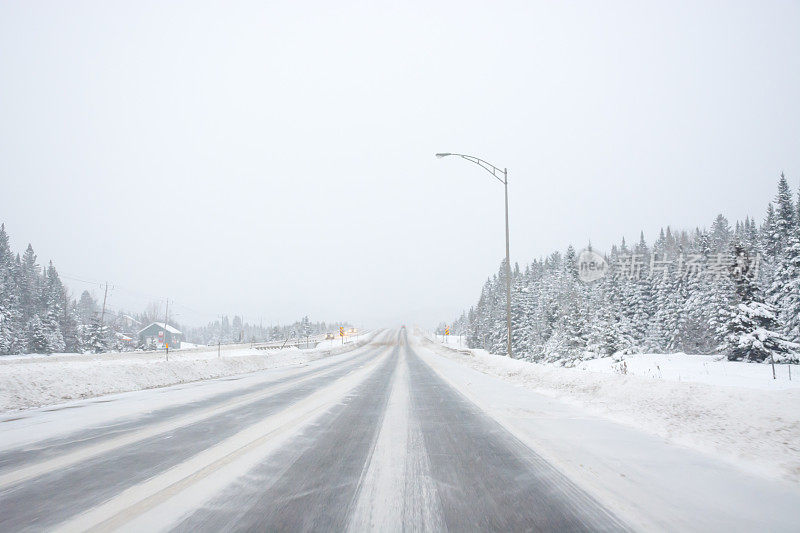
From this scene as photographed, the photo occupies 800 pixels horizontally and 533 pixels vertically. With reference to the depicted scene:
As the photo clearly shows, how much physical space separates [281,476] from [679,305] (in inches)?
2374

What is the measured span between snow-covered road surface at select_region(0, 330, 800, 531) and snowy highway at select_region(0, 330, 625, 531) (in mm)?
18

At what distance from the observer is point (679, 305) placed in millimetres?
50719

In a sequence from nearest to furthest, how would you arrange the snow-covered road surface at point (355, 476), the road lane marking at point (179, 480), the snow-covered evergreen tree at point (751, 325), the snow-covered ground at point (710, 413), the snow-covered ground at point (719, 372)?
the road lane marking at point (179, 480), the snow-covered road surface at point (355, 476), the snow-covered ground at point (710, 413), the snow-covered ground at point (719, 372), the snow-covered evergreen tree at point (751, 325)

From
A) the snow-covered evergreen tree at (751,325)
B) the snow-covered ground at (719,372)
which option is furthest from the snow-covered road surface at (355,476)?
the snow-covered evergreen tree at (751,325)

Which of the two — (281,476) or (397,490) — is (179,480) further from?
(397,490)

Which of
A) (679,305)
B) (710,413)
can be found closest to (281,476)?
(710,413)

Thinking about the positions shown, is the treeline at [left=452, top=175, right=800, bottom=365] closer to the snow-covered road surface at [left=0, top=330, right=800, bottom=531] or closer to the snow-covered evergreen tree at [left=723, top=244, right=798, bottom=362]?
the snow-covered evergreen tree at [left=723, top=244, right=798, bottom=362]

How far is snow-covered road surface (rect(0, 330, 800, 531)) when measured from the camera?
9.29 feet

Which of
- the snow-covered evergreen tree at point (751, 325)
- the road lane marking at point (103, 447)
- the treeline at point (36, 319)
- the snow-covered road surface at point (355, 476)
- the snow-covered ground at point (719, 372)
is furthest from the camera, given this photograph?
the treeline at point (36, 319)

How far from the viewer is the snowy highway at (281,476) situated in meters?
2.83

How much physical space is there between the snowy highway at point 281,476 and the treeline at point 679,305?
29.1 meters

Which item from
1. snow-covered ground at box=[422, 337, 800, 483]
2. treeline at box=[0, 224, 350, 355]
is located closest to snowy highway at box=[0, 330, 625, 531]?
snow-covered ground at box=[422, 337, 800, 483]

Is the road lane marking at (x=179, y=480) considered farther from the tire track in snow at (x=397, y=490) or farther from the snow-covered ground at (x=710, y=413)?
the snow-covered ground at (x=710, y=413)

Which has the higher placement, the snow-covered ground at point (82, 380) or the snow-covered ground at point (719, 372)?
the snow-covered ground at point (82, 380)
